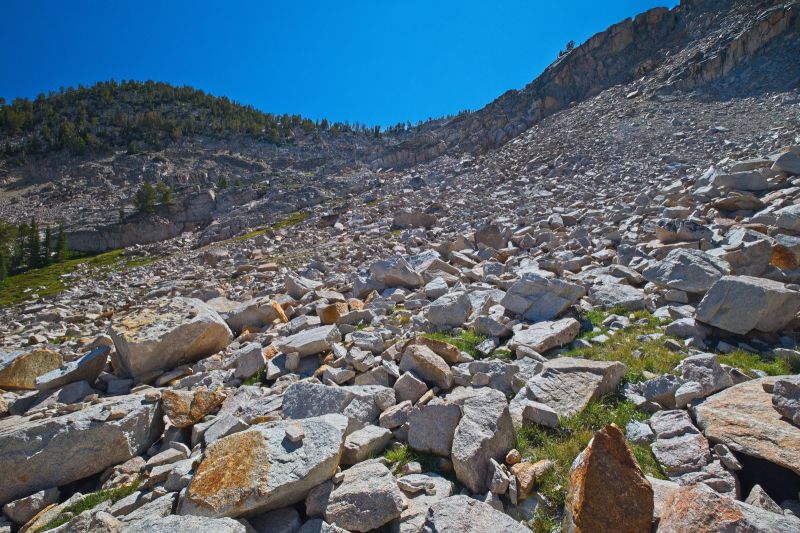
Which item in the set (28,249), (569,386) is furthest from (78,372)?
(28,249)

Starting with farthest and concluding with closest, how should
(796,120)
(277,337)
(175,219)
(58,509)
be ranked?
(175,219) → (796,120) → (277,337) → (58,509)

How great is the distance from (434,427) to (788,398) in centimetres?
436

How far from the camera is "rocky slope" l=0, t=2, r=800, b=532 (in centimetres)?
442

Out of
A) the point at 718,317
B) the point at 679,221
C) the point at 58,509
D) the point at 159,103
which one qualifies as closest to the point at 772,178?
the point at 679,221

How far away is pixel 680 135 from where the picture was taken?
3256 cm

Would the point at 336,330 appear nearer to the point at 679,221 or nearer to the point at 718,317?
the point at 718,317

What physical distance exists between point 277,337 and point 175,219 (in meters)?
82.6

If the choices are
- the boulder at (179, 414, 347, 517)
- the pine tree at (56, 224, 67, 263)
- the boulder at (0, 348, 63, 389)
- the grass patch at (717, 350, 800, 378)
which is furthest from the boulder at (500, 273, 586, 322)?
the pine tree at (56, 224, 67, 263)

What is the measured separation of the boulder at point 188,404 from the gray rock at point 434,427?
4123mm

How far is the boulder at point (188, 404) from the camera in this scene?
23.9 ft

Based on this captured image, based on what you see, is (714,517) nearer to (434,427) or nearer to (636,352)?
(434,427)

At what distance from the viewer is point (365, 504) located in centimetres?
446

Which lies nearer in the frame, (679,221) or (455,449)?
(455,449)

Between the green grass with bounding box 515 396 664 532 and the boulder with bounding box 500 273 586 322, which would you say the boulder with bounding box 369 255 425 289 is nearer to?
the boulder with bounding box 500 273 586 322
